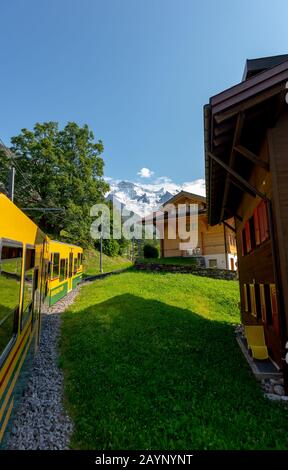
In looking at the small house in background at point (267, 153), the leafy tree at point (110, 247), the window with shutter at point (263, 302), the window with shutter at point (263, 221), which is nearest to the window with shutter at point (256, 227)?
the small house in background at point (267, 153)

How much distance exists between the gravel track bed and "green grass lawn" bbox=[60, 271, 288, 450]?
19 centimetres

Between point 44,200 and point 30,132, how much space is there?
7.74 meters

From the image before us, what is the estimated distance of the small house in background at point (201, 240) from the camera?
23.0 meters

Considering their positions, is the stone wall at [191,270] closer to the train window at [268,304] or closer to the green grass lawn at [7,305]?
the train window at [268,304]

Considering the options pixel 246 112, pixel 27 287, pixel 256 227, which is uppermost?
pixel 246 112

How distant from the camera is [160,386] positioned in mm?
5320

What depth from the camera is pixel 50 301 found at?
1222cm

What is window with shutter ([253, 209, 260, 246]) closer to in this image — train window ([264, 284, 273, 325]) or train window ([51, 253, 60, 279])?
train window ([264, 284, 273, 325])

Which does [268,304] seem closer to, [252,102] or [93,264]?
[252,102]

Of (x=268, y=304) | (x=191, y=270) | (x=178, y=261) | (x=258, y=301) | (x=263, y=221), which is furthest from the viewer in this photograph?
(x=178, y=261)

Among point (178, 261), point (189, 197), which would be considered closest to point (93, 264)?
point (178, 261)

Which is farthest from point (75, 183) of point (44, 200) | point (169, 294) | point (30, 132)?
point (169, 294)

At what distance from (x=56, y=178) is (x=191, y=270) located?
57.3 feet

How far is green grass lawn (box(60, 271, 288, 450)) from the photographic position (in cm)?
385
